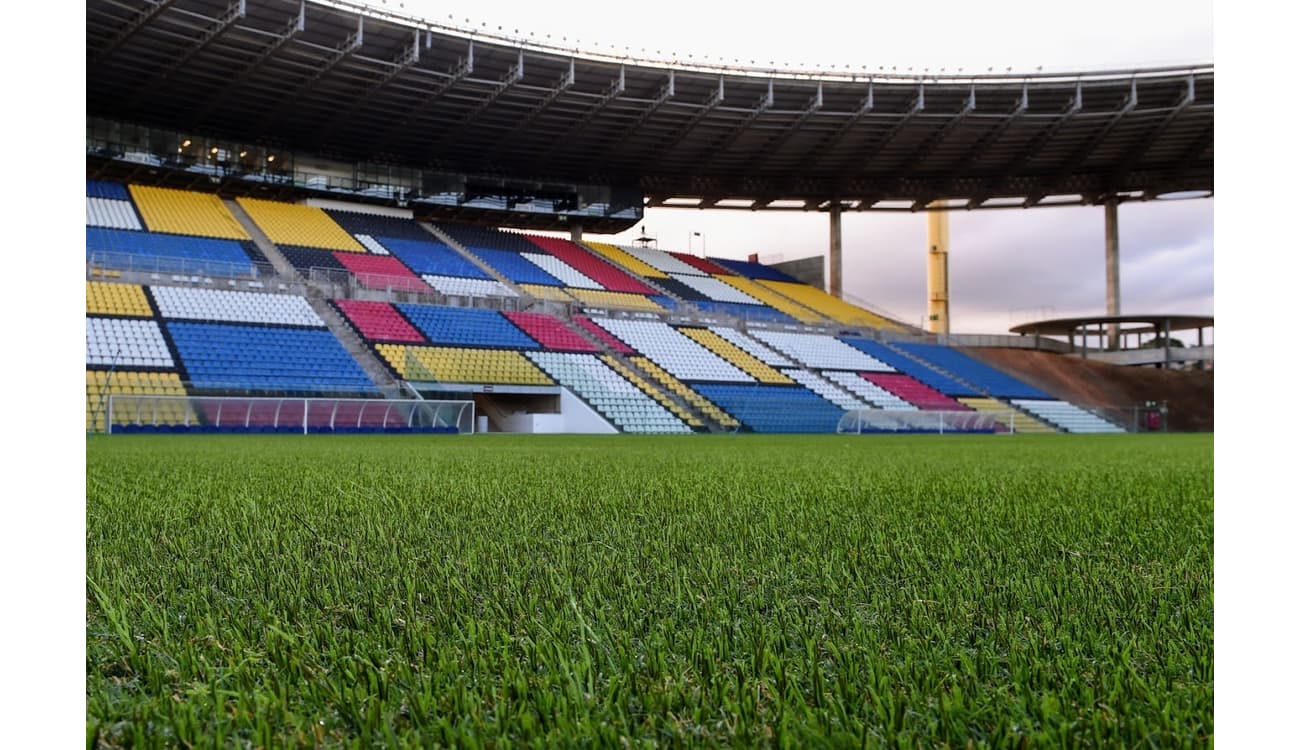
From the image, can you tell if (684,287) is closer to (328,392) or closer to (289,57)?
(289,57)

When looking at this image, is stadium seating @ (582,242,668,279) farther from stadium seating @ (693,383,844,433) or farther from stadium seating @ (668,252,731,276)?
stadium seating @ (693,383,844,433)

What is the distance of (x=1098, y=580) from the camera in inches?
66.9

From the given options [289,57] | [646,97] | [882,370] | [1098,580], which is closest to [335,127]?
[289,57]

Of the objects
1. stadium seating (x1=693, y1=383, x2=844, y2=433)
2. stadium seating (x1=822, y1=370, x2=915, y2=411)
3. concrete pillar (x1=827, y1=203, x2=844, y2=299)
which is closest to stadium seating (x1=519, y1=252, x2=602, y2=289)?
stadium seating (x1=693, y1=383, x2=844, y2=433)

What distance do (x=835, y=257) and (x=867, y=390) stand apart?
37.9 feet

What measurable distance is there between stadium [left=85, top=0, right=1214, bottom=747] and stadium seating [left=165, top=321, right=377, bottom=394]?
0.33 ft

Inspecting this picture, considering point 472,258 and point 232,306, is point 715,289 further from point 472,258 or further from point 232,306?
point 232,306

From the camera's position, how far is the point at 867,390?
23406 mm

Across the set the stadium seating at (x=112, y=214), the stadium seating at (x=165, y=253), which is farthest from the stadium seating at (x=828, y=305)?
the stadium seating at (x=112, y=214)

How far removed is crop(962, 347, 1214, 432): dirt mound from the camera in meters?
29.1

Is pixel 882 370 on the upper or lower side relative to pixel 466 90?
lower

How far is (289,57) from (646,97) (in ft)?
29.3

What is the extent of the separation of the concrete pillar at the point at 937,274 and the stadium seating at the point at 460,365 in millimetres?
19135
